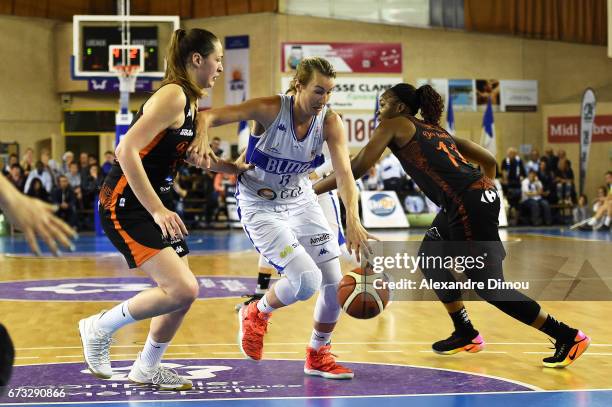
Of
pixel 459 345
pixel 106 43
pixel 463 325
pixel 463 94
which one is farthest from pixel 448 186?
pixel 463 94

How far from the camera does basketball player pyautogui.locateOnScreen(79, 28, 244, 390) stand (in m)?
5.01

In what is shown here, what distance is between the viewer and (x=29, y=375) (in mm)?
5828

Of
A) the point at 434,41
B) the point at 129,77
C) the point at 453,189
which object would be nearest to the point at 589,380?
the point at 453,189

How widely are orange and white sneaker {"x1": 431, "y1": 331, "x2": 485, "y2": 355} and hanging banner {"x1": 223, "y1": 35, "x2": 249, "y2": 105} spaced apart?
72.4ft

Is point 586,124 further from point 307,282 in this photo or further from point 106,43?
point 307,282

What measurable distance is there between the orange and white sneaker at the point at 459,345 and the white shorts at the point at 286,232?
1196 mm

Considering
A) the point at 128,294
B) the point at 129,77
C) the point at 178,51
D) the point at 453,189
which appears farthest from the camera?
the point at 129,77

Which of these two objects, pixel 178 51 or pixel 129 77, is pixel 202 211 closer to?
pixel 129 77

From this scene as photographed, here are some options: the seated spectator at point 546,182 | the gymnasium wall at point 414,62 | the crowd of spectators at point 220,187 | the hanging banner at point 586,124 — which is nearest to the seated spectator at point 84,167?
the crowd of spectators at point 220,187

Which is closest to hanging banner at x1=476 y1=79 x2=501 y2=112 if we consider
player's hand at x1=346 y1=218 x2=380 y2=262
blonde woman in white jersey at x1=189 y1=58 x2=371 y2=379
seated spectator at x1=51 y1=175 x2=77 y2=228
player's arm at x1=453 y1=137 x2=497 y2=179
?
seated spectator at x1=51 y1=175 x2=77 y2=228

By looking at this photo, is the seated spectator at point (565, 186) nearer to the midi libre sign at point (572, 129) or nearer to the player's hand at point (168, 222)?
the midi libre sign at point (572, 129)

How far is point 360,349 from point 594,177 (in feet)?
78.8

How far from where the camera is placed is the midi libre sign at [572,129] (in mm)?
28938

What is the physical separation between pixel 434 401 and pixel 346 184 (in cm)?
127
